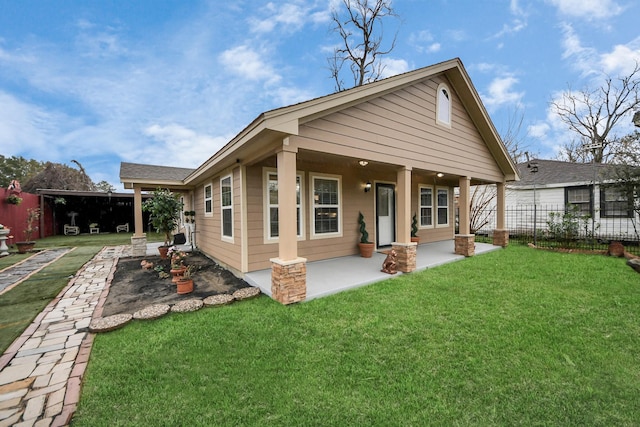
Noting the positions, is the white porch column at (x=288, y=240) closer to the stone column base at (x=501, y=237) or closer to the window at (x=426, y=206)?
the window at (x=426, y=206)

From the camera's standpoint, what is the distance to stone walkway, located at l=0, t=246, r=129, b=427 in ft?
6.40

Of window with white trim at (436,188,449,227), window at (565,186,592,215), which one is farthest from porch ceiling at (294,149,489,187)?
window at (565,186,592,215)

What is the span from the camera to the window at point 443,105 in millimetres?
6734

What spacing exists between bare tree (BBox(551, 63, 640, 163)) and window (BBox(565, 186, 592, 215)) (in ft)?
25.5

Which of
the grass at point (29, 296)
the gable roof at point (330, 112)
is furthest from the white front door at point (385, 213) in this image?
the grass at point (29, 296)

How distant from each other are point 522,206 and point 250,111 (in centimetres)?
1760

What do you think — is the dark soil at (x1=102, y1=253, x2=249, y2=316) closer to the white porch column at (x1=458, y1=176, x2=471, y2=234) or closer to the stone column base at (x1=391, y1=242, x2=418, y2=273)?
the stone column base at (x1=391, y1=242, x2=418, y2=273)

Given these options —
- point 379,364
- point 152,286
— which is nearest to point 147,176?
point 152,286

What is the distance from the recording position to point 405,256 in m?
5.55

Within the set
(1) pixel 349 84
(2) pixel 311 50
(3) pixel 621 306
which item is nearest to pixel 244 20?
(2) pixel 311 50

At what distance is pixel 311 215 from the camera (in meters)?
6.34

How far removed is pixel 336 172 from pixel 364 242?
6.81 ft

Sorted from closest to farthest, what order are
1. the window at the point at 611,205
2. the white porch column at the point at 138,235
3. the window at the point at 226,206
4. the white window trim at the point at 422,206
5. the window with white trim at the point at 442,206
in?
the window at the point at 226,206 < the white porch column at the point at 138,235 < the white window trim at the point at 422,206 < the window at the point at 611,205 < the window with white trim at the point at 442,206

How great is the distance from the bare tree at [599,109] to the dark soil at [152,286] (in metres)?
21.8
